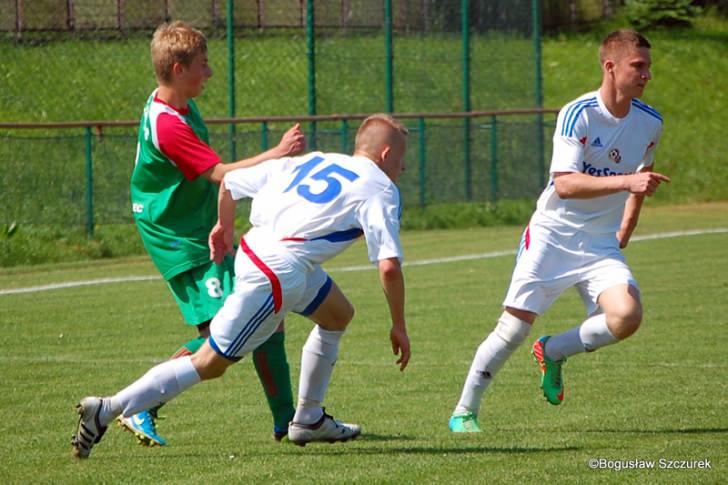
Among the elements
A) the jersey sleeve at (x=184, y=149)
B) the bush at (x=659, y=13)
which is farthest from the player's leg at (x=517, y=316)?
the bush at (x=659, y=13)

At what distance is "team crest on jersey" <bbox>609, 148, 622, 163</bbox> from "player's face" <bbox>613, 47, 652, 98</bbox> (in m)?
0.30

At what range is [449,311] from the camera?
1165 centimetres

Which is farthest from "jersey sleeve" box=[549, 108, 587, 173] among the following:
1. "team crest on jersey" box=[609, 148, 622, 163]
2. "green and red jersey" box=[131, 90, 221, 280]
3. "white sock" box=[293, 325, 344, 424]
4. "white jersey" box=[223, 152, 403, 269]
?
"green and red jersey" box=[131, 90, 221, 280]

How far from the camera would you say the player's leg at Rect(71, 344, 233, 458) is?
5801 mm

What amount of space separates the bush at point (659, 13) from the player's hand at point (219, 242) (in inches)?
1250

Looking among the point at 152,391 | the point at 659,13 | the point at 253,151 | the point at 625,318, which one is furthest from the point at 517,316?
the point at 659,13

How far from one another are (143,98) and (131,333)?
11624 millimetres

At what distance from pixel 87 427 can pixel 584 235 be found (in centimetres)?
276

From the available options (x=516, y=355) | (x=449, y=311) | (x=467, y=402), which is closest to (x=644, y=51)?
(x=467, y=402)

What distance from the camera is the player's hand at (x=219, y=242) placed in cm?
607

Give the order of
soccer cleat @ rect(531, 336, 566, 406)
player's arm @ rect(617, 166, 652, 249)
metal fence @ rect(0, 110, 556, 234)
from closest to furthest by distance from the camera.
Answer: soccer cleat @ rect(531, 336, 566, 406)
player's arm @ rect(617, 166, 652, 249)
metal fence @ rect(0, 110, 556, 234)

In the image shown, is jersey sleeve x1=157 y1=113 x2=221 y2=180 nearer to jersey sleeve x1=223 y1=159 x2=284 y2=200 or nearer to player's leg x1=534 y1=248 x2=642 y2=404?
jersey sleeve x1=223 y1=159 x2=284 y2=200

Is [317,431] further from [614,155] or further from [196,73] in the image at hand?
[614,155]

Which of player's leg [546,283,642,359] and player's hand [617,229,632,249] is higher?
player's hand [617,229,632,249]
